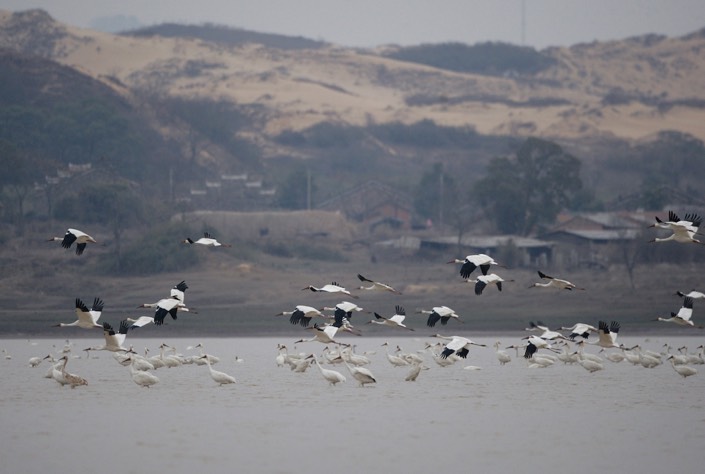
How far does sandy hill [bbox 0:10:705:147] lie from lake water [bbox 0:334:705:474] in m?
74.4

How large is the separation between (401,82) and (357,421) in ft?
389

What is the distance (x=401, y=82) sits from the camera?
138500 mm

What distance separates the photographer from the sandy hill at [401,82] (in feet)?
378

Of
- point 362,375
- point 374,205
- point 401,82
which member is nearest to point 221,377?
point 362,375

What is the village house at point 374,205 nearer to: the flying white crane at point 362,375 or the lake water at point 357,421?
the lake water at point 357,421

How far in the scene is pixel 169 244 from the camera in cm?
4972

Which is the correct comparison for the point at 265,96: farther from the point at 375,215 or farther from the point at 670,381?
the point at 670,381

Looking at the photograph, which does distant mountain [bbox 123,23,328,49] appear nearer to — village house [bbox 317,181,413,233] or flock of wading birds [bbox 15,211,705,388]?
village house [bbox 317,181,413,233]

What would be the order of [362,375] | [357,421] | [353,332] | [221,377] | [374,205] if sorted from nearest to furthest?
[357,421], [362,375], [221,377], [353,332], [374,205]

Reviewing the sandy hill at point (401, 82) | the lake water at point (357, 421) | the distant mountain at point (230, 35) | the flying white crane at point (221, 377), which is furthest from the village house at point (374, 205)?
the distant mountain at point (230, 35)

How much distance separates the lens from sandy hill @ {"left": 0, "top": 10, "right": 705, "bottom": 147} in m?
115

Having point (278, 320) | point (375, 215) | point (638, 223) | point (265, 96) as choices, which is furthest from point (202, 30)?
point (278, 320)

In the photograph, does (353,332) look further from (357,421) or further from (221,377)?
(357,421)

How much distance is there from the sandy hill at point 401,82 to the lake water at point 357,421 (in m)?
74.4
